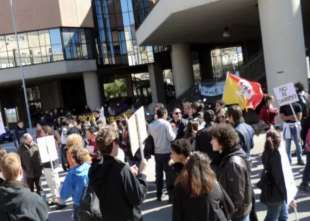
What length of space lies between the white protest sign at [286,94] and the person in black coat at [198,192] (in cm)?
646

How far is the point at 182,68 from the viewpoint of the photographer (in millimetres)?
35406

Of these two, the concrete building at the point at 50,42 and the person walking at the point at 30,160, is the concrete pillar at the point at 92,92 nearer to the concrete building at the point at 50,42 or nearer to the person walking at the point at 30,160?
the concrete building at the point at 50,42

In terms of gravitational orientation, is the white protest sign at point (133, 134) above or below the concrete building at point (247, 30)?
below

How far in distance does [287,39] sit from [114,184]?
1494 centimetres

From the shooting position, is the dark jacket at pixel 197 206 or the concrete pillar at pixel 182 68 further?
the concrete pillar at pixel 182 68

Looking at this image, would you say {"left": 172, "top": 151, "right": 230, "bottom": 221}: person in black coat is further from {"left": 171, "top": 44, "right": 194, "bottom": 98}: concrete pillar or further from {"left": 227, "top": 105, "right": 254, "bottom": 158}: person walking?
{"left": 171, "top": 44, "right": 194, "bottom": 98}: concrete pillar

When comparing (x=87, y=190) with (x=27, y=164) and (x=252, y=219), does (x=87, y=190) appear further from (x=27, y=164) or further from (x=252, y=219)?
(x=27, y=164)

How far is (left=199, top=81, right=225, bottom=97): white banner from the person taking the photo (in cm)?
2503

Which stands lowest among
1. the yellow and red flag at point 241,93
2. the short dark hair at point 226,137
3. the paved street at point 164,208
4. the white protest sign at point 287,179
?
the paved street at point 164,208

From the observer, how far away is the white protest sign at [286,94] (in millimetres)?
9938

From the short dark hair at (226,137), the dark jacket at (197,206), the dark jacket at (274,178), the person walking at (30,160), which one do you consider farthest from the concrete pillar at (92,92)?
the dark jacket at (197,206)

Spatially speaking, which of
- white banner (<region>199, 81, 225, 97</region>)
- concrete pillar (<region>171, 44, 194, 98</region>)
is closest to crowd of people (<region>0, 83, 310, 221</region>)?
white banner (<region>199, 81, 225, 97</region>)

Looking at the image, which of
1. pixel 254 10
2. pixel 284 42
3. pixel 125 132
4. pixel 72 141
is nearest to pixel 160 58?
pixel 254 10

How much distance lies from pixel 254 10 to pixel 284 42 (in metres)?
5.63
